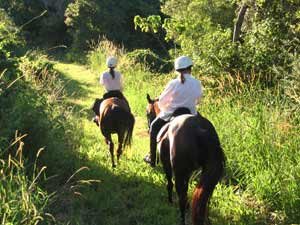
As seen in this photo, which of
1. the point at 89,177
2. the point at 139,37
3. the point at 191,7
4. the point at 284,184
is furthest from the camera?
the point at 139,37

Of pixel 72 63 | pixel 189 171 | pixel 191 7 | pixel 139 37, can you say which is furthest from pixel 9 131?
pixel 139 37

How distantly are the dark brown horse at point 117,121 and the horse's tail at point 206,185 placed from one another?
2.96 m

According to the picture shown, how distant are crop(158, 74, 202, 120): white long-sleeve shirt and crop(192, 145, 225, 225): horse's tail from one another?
1506mm

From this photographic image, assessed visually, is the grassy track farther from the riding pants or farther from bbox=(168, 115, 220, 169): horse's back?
bbox=(168, 115, 220, 169): horse's back

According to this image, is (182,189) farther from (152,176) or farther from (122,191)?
(152,176)

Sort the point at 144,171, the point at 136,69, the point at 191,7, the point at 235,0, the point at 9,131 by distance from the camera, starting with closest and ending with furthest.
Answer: the point at 9,131, the point at 144,171, the point at 235,0, the point at 136,69, the point at 191,7

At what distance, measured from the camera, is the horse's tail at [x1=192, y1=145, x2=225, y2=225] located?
16.6ft

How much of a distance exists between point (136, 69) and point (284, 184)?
35.1ft

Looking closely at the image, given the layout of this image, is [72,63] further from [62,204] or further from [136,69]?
[62,204]

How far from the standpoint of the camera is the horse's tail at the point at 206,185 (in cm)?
507

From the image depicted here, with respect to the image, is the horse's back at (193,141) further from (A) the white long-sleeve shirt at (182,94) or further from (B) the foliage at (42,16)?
(B) the foliage at (42,16)

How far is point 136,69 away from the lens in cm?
1600

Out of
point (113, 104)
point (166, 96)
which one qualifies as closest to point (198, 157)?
point (166, 96)

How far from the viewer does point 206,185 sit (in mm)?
5168
